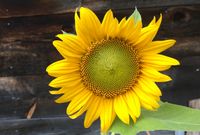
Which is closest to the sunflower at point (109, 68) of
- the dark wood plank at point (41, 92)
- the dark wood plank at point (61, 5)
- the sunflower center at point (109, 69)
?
the sunflower center at point (109, 69)

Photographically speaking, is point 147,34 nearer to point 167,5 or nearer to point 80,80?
point 80,80

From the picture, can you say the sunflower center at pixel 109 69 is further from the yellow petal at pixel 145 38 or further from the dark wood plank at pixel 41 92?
the dark wood plank at pixel 41 92

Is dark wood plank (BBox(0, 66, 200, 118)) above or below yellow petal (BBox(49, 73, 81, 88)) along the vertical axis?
below

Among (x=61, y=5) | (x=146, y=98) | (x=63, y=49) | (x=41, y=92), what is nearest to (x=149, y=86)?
(x=146, y=98)

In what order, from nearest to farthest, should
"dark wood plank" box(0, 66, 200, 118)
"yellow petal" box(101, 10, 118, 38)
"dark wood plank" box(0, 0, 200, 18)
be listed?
"yellow petal" box(101, 10, 118, 38), "dark wood plank" box(0, 0, 200, 18), "dark wood plank" box(0, 66, 200, 118)

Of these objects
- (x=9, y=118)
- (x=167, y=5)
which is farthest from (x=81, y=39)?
(x=9, y=118)

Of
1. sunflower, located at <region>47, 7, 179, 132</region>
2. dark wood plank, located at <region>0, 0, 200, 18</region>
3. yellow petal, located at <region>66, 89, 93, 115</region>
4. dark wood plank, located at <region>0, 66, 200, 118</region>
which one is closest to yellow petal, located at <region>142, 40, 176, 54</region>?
sunflower, located at <region>47, 7, 179, 132</region>

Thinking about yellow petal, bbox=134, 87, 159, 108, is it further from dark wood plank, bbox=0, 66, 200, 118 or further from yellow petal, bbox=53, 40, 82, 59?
dark wood plank, bbox=0, 66, 200, 118
